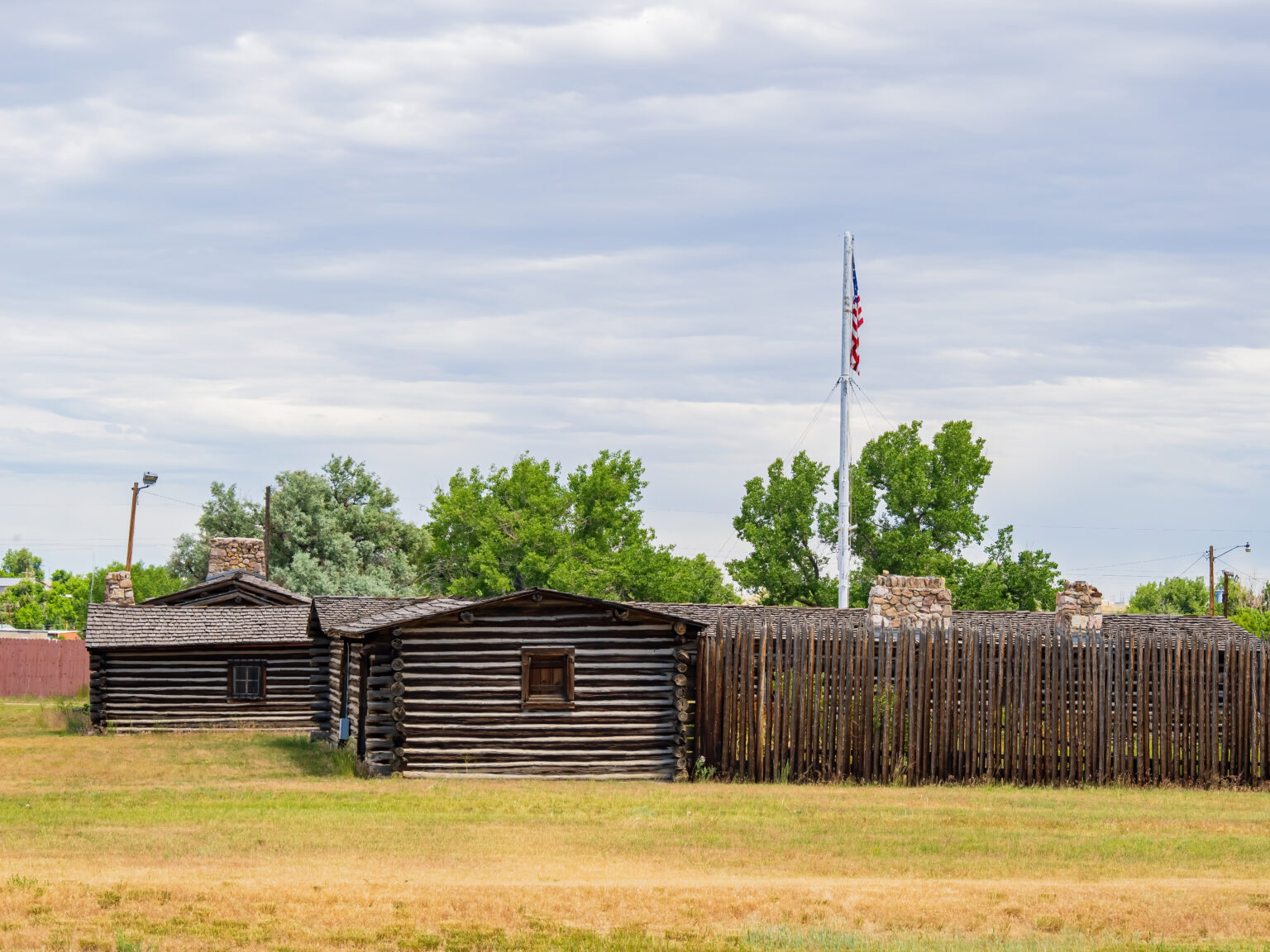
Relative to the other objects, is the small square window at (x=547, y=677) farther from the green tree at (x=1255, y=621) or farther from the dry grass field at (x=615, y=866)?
the green tree at (x=1255, y=621)

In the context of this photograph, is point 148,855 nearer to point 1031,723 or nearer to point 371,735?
point 371,735

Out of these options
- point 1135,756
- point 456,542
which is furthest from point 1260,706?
point 456,542

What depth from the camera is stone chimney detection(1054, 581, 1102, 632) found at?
30.7 metres

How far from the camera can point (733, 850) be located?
1612 centimetres

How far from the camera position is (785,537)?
5678cm

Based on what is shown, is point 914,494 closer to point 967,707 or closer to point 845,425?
point 845,425

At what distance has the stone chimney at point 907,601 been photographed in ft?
94.4

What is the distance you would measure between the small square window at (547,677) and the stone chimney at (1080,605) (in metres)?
12.1

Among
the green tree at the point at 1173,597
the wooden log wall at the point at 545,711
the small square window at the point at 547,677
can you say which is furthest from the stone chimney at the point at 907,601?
the green tree at the point at 1173,597

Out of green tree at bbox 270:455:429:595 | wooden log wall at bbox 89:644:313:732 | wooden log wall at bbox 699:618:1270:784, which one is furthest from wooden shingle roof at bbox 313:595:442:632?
green tree at bbox 270:455:429:595

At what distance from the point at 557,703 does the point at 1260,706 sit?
36.1ft

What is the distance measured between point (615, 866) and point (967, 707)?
33.7 feet

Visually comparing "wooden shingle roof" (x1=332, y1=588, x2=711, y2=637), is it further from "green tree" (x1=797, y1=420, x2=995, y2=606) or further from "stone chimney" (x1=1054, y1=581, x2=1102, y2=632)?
"green tree" (x1=797, y1=420, x2=995, y2=606)

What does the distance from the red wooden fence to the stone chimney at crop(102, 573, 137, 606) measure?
40.4 ft
